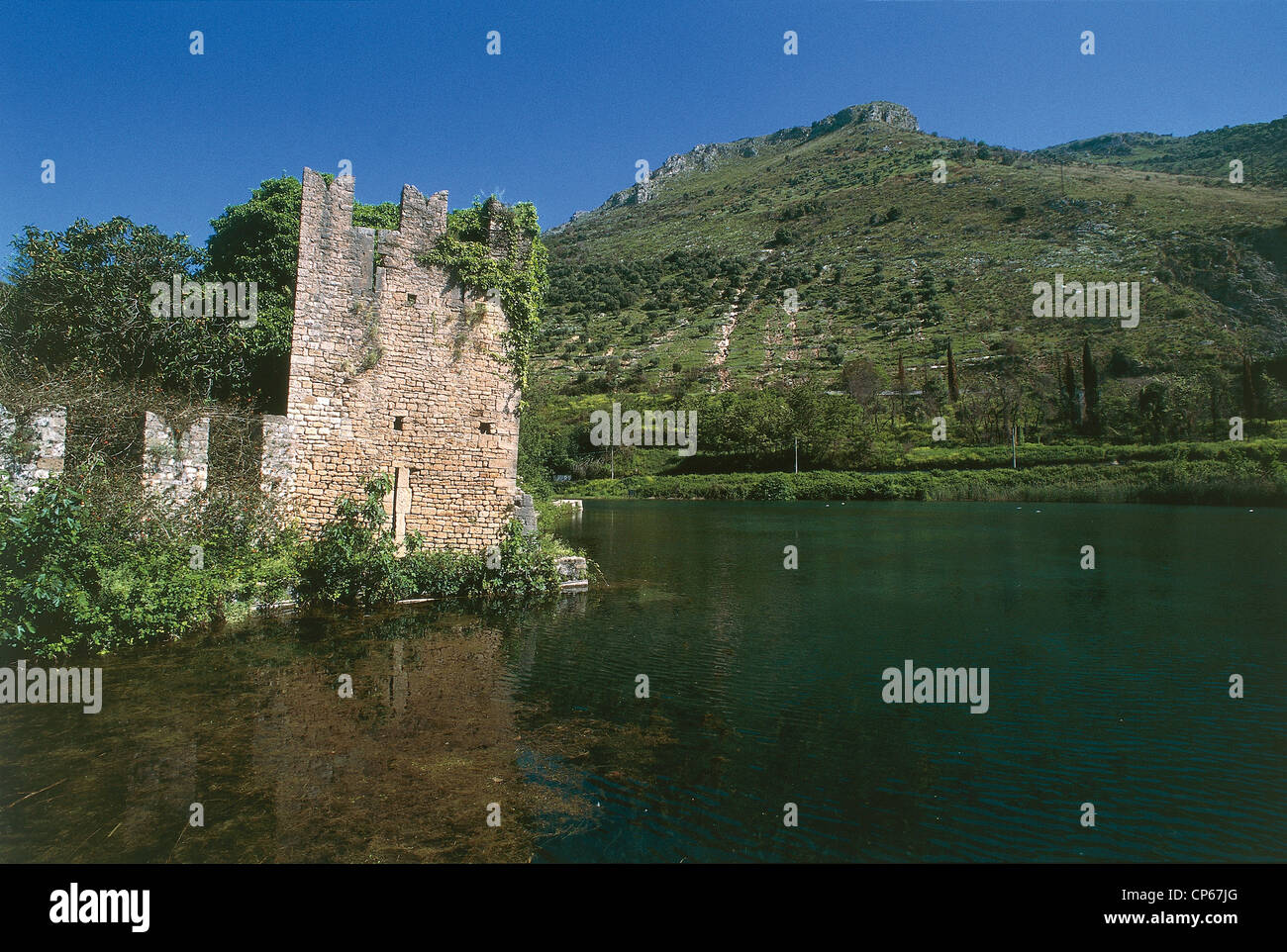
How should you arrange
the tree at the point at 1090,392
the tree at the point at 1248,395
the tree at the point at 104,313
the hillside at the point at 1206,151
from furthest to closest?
the hillside at the point at 1206,151 → the tree at the point at 1090,392 → the tree at the point at 1248,395 → the tree at the point at 104,313

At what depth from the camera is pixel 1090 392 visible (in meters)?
61.6

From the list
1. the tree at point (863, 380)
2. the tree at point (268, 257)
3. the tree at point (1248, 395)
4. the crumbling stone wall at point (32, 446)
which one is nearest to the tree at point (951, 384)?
the tree at point (863, 380)

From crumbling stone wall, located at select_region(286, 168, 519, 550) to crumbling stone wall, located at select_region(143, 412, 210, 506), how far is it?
1.52m

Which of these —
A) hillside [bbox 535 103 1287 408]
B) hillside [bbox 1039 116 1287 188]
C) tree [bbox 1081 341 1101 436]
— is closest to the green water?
tree [bbox 1081 341 1101 436]

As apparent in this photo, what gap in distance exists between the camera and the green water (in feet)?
17.3

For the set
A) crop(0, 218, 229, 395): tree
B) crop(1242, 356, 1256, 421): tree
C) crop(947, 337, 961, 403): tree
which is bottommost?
crop(0, 218, 229, 395): tree

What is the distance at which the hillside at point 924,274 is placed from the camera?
74.6m

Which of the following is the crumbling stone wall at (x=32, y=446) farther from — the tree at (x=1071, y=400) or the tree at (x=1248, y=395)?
the tree at (x=1248, y=395)

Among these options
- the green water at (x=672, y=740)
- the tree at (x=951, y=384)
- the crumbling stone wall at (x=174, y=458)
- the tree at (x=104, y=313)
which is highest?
the tree at (x=951, y=384)

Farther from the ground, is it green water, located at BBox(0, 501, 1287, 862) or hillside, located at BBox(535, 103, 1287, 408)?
hillside, located at BBox(535, 103, 1287, 408)

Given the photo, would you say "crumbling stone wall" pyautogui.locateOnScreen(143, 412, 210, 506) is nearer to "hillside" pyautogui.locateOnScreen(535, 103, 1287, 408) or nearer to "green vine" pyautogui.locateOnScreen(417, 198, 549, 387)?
"green vine" pyautogui.locateOnScreen(417, 198, 549, 387)

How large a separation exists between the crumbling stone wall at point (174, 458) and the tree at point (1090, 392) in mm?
67317

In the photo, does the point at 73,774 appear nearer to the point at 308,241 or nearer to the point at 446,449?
the point at 446,449
